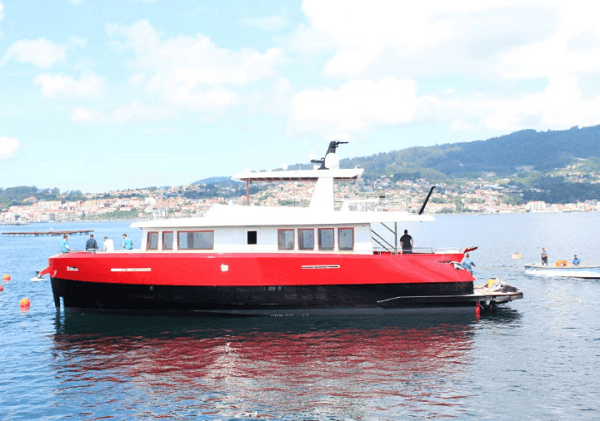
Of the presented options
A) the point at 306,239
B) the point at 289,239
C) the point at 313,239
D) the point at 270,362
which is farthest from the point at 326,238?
the point at 270,362

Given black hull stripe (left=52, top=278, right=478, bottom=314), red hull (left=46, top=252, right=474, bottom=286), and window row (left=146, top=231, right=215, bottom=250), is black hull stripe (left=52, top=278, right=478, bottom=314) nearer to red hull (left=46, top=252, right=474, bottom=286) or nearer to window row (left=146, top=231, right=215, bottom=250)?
red hull (left=46, top=252, right=474, bottom=286)

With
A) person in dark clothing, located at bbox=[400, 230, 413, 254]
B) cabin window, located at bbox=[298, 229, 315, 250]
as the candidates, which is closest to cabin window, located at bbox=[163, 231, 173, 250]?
cabin window, located at bbox=[298, 229, 315, 250]

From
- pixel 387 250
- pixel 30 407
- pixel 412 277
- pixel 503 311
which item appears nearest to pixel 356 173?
pixel 387 250

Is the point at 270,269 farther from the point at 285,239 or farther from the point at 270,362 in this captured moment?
the point at 270,362

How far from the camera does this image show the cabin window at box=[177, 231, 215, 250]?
20922 mm

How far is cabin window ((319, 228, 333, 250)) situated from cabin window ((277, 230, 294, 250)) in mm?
1091

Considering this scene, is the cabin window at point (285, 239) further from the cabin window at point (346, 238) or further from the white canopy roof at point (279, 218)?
the cabin window at point (346, 238)

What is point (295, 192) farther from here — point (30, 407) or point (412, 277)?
point (30, 407)

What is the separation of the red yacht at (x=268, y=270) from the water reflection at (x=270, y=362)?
671 millimetres

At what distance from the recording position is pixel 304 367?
1514cm

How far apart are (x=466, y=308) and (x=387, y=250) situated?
3711 millimetres

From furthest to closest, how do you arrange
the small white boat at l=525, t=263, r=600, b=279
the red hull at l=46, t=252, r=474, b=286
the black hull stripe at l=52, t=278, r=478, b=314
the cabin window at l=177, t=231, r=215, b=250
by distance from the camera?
the small white boat at l=525, t=263, r=600, b=279 → the cabin window at l=177, t=231, r=215, b=250 → the black hull stripe at l=52, t=278, r=478, b=314 → the red hull at l=46, t=252, r=474, b=286

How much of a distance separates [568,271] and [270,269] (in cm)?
2329

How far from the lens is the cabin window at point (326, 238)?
816 inches
